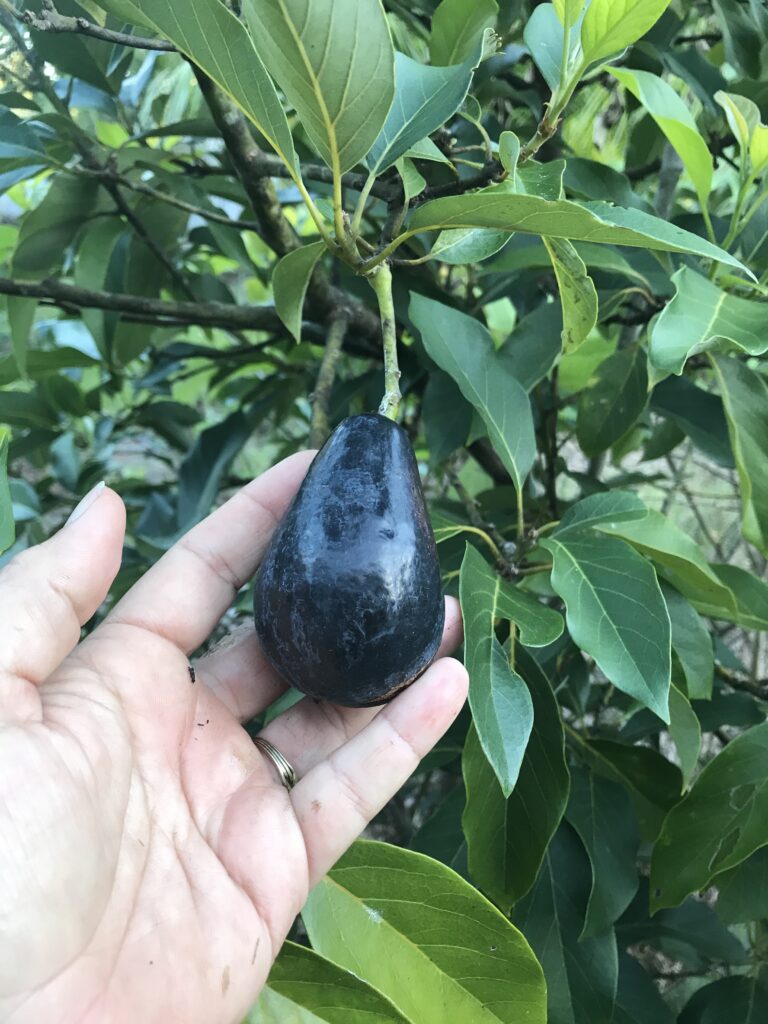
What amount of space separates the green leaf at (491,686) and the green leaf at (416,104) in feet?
1.16

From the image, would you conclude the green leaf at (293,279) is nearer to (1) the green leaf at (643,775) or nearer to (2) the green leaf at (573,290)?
(2) the green leaf at (573,290)

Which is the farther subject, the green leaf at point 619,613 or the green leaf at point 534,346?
the green leaf at point 534,346

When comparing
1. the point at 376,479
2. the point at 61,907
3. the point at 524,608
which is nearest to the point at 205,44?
the point at 376,479

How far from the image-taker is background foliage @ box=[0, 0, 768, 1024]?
0.60 metres

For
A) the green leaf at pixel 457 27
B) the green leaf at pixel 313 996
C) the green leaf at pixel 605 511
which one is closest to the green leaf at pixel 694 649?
the green leaf at pixel 605 511

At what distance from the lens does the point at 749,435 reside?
776 mm

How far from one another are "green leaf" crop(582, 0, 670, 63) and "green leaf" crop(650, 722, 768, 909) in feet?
2.20

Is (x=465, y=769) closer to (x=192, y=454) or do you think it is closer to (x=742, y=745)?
(x=742, y=745)

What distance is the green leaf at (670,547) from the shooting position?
2.40 feet

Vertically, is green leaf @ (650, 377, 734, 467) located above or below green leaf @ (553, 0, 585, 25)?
below

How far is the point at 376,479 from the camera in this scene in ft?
2.12

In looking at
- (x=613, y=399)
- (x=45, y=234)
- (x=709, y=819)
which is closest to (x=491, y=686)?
(x=709, y=819)

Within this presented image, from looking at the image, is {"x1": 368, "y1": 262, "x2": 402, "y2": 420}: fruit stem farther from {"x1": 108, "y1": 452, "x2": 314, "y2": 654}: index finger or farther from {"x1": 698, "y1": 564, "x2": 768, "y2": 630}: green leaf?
{"x1": 698, "y1": 564, "x2": 768, "y2": 630}: green leaf

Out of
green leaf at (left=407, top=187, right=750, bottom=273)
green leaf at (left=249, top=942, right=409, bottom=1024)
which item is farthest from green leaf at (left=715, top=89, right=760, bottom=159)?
green leaf at (left=249, top=942, right=409, bottom=1024)
